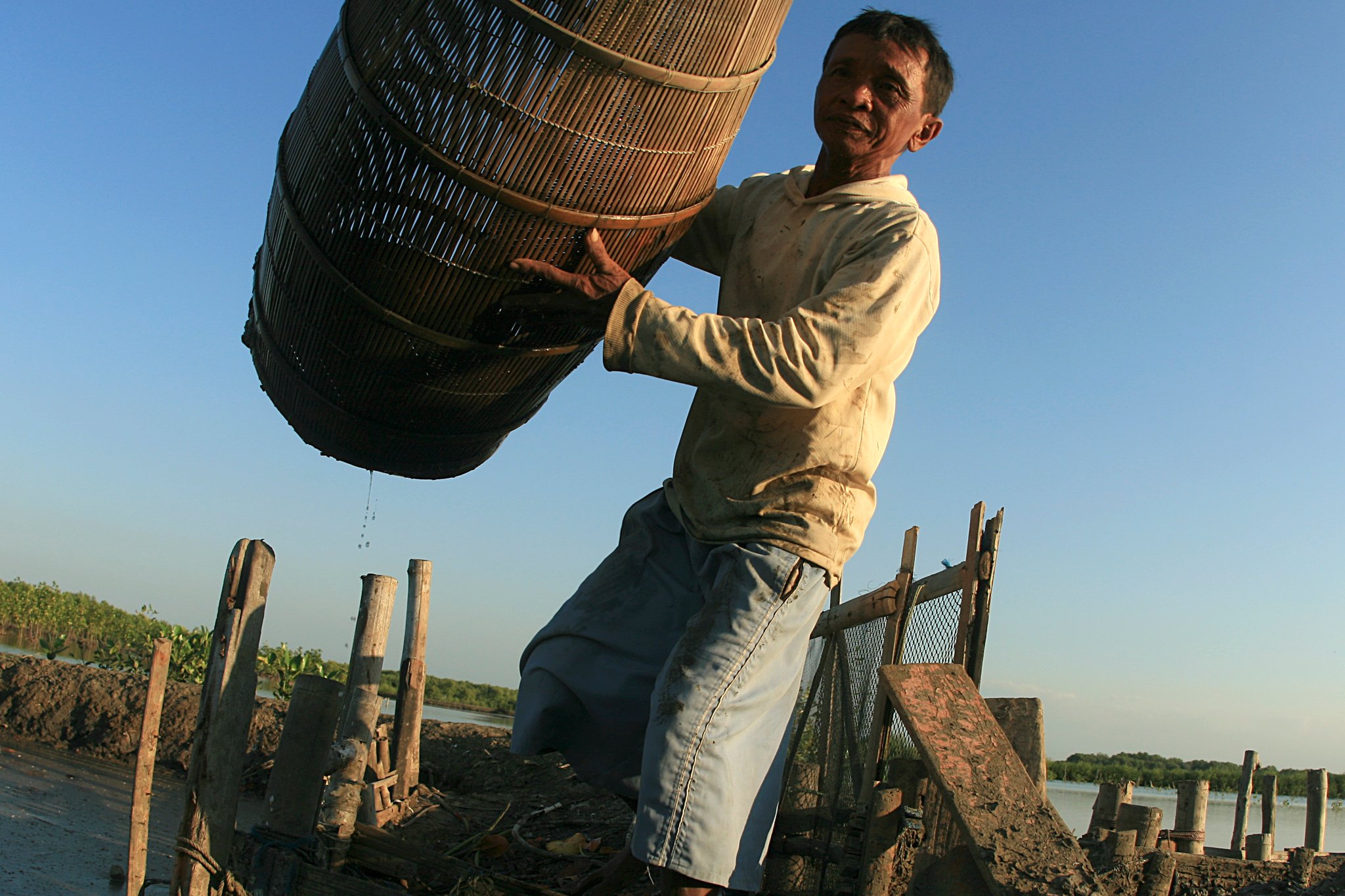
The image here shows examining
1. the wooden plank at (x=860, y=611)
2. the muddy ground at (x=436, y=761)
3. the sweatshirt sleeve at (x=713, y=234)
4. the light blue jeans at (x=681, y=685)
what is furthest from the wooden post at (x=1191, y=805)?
the sweatshirt sleeve at (x=713, y=234)

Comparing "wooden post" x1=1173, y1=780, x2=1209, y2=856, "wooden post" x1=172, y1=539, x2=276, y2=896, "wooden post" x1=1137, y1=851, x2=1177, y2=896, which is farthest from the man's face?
"wooden post" x1=1173, y1=780, x2=1209, y2=856

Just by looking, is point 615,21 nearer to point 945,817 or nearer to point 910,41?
point 910,41

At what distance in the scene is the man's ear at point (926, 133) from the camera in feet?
8.00

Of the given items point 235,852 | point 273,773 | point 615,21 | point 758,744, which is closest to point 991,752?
point 758,744

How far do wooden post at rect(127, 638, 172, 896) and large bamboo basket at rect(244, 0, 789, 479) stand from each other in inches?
56.4

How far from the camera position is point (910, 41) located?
2.34 metres

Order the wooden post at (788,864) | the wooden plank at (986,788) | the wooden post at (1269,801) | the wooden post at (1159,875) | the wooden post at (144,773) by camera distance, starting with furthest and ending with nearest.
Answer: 1. the wooden post at (1269,801)
2. the wooden post at (144,773)
3. the wooden post at (788,864)
4. the wooden post at (1159,875)
5. the wooden plank at (986,788)

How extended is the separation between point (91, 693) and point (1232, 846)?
11.8 meters

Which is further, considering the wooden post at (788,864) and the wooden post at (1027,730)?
the wooden post at (788,864)

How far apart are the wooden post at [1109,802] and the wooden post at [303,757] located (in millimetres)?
4703

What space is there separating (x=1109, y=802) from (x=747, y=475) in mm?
6567

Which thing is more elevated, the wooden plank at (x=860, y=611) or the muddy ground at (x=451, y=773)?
the wooden plank at (x=860, y=611)

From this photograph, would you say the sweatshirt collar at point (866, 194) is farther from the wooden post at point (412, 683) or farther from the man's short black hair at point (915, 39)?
the wooden post at point (412, 683)

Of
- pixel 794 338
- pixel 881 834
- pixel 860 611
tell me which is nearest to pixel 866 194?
pixel 794 338
